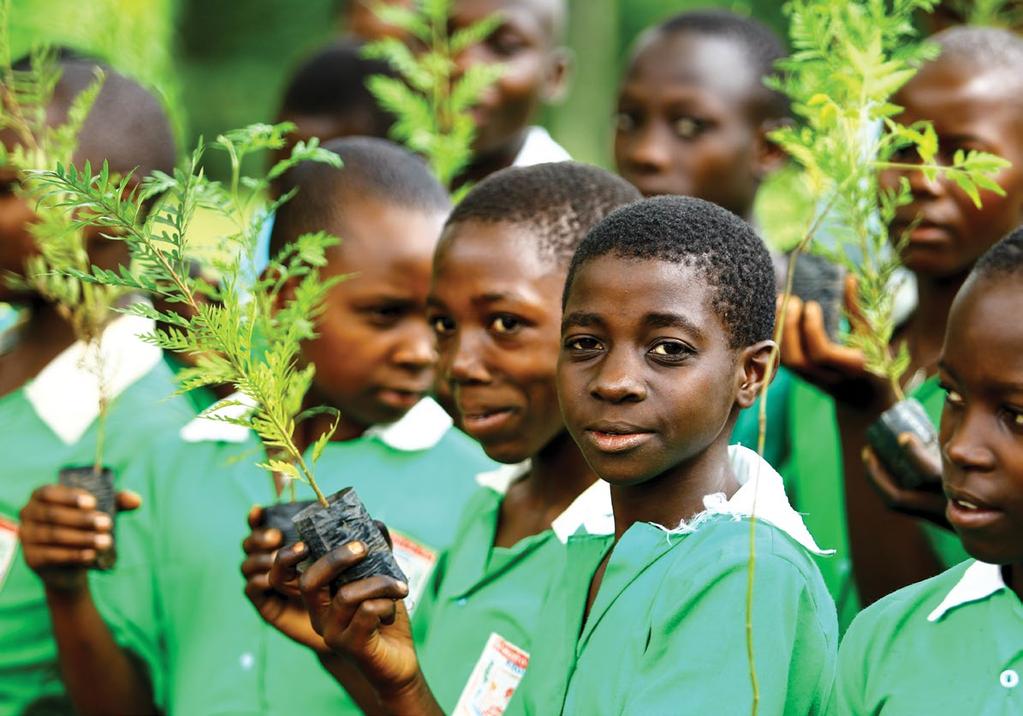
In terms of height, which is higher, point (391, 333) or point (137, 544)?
point (391, 333)

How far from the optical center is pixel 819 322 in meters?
3.20

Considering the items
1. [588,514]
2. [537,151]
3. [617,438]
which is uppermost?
[617,438]

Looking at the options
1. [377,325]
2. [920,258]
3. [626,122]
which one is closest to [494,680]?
[377,325]

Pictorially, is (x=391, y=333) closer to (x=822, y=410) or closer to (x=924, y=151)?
(x=822, y=410)

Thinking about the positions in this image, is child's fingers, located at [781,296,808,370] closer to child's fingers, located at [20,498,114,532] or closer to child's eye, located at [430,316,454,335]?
child's eye, located at [430,316,454,335]

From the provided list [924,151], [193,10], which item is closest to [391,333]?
[924,151]

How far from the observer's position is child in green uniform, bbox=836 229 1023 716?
2256 millimetres

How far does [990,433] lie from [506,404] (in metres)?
1.00

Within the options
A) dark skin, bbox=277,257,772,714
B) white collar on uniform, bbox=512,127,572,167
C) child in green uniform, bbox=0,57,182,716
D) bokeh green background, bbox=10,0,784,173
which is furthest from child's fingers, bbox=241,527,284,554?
bokeh green background, bbox=10,0,784,173

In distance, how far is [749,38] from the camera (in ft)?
14.8

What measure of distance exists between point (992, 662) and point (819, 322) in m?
1.11

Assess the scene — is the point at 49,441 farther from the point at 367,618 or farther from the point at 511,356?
the point at 367,618

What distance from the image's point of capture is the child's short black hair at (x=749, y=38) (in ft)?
14.6

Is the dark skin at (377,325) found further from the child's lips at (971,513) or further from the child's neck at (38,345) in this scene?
the child's lips at (971,513)
